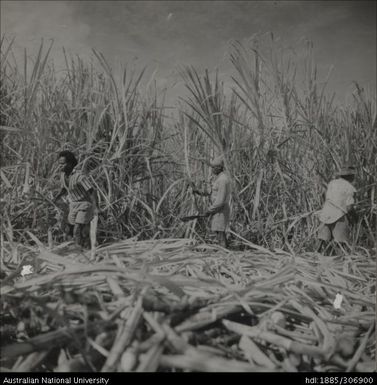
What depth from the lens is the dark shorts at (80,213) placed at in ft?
8.66

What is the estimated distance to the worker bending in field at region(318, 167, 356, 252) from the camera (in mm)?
2730

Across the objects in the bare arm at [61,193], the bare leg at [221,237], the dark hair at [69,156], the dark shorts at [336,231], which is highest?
the dark hair at [69,156]

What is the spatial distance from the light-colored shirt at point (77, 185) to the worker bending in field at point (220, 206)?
2.38ft

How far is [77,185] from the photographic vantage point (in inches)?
105

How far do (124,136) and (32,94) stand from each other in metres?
0.63

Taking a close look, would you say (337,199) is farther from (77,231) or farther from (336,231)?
(77,231)

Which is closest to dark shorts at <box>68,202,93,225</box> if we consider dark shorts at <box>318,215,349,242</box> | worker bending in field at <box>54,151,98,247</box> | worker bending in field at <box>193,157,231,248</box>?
worker bending in field at <box>54,151,98,247</box>

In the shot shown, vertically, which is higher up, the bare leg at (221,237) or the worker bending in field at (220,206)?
the worker bending in field at (220,206)

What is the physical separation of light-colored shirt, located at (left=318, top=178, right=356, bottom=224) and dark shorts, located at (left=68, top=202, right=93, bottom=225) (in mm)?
1480

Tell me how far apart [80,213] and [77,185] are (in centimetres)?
17

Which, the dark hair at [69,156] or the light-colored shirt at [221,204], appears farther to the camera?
the light-colored shirt at [221,204]

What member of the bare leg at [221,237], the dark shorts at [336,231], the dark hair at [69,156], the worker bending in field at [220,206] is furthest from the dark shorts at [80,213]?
the dark shorts at [336,231]

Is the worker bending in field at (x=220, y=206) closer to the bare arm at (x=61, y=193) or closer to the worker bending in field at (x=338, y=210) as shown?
the worker bending in field at (x=338, y=210)

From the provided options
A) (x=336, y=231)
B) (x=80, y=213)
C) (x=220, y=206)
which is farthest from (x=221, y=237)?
(x=80, y=213)
